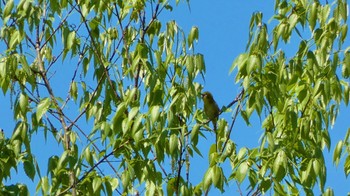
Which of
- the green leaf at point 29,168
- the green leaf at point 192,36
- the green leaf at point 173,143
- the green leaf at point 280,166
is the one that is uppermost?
the green leaf at point 192,36

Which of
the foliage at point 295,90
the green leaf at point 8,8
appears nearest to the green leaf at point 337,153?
the foliage at point 295,90

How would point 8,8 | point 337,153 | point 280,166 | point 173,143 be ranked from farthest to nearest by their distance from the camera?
point 8,8
point 337,153
point 173,143
point 280,166

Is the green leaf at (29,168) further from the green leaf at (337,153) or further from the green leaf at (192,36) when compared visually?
the green leaf at (337,153)

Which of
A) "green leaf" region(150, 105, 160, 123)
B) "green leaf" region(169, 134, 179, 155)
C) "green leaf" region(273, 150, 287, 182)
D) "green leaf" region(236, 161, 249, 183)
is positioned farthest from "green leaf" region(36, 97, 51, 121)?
"green leaf" region(273, 150, 287, 182)

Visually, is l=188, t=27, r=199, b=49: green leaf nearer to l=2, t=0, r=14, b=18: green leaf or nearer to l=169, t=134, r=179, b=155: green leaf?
l=169, t=134, r=179, b=155: green leaf

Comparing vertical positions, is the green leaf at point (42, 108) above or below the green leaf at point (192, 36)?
below

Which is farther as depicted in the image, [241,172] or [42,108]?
[42,108]

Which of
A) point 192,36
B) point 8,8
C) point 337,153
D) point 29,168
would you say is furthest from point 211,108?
point 8,8

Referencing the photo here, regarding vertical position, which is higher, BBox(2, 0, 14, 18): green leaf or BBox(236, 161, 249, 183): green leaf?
BBox(2, 0, 14, 18): green leaf

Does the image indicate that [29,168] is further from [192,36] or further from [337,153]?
[337,153]

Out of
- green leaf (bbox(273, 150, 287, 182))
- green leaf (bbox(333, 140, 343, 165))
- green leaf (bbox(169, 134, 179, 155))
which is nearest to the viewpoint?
green leaf (bbox(273, 150, 287, 182))

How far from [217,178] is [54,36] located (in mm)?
1779

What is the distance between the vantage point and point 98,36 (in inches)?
200

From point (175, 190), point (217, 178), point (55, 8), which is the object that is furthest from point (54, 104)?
point (217, 178)
